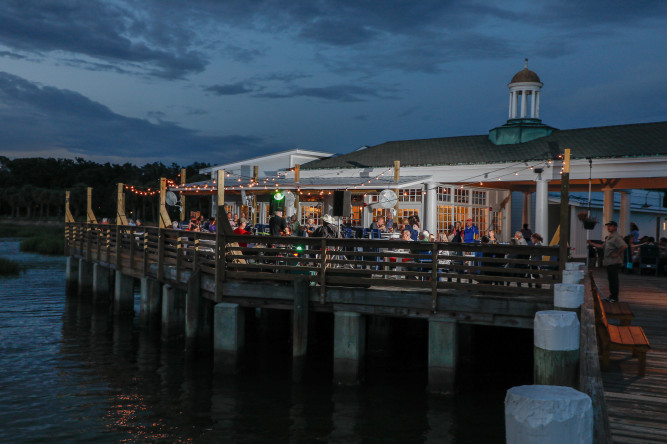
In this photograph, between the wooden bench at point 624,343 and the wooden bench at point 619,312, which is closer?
the wooden bench at point 624,343

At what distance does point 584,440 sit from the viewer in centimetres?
196

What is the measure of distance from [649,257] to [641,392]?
1578cm

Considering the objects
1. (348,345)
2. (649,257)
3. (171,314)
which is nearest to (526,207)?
(649,257)

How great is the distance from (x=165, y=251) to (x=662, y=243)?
16.6 meters

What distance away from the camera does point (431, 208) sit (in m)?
22.1

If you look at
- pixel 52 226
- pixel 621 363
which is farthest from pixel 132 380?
pixel 52 226

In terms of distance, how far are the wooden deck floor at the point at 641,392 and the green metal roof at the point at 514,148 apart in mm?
10542

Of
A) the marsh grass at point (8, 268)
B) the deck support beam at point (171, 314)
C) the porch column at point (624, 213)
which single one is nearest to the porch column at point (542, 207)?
the porch column at point (624, 213)

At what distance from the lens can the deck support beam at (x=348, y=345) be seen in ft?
36.1

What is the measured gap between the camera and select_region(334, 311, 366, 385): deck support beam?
1099 centimetres

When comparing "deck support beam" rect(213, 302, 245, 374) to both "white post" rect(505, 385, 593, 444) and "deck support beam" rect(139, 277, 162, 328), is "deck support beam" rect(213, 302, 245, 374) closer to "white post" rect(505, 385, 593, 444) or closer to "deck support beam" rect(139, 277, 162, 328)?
"deck support beam" rect(139, 277, 162, 328)

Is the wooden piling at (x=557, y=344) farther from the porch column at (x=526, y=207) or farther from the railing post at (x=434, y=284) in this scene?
the porch column at (x=526, y=207)

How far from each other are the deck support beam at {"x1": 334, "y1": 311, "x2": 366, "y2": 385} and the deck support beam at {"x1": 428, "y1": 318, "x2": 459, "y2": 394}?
4.43 feet

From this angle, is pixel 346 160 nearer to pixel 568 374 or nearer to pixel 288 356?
pixel 288 356
